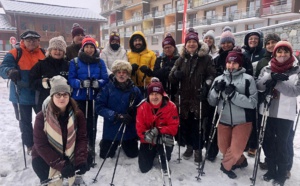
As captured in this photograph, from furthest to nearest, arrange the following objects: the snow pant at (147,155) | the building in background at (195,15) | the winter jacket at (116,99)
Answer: the building in background at (195,15) < the winter jacket at (116,99) < the snow pant at (147,155)

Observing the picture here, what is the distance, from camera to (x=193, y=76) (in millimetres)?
3930

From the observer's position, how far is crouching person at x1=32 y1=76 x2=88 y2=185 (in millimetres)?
2900

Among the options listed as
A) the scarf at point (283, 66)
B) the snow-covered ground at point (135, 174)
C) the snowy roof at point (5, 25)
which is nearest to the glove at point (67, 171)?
the snow-covered ground at point (135, 174)

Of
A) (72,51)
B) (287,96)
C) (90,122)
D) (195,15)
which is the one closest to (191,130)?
(287,96)

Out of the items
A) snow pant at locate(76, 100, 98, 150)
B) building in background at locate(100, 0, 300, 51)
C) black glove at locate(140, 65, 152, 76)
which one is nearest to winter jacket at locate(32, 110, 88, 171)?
snow pant at locate(76, 100, 98, 150)

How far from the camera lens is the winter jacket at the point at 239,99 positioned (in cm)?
340

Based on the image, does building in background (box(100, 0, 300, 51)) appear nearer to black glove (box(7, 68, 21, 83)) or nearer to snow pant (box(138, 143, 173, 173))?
snow pant (box(138, 143, 173, 173))

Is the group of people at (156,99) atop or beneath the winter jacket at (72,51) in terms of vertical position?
beneath

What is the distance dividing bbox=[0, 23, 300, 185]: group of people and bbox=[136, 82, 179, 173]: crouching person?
0.02 meters

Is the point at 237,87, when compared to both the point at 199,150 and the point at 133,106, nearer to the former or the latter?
the point at 199,150

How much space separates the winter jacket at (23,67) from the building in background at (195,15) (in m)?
21.7

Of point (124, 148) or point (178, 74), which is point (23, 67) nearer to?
point (124, 148)

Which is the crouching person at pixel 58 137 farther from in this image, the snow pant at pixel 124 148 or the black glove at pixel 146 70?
the black glove at pixel 146 70

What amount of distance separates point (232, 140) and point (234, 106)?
21.3 inches
